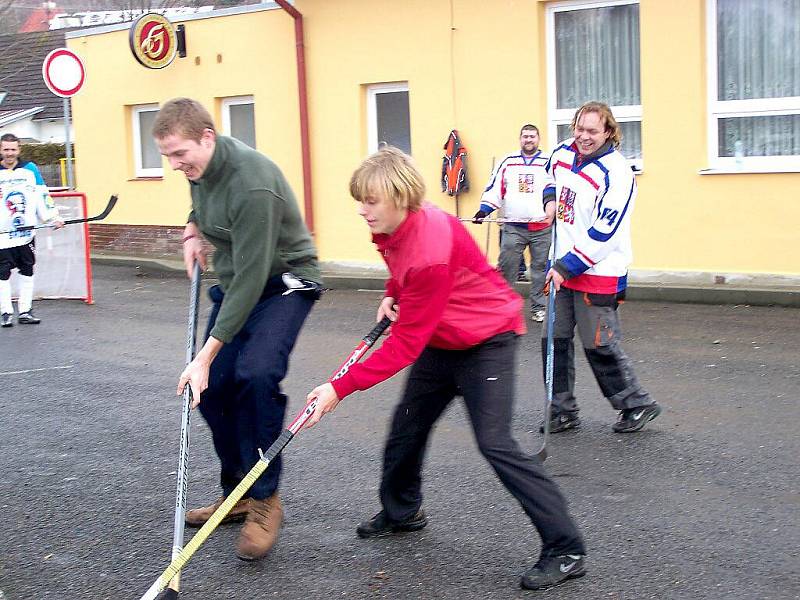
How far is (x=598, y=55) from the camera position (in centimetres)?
1276

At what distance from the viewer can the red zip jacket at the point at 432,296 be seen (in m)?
4.03

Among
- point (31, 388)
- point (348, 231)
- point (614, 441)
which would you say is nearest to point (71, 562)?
point (614, 441)

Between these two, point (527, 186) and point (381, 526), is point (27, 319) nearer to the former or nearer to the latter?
point (527, 186)

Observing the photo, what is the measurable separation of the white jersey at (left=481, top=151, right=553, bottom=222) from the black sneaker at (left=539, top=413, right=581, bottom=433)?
14.2 feet

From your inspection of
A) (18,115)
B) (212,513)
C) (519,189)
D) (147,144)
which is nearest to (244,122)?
(147,144)

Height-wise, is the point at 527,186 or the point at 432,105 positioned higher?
the point at 432,105

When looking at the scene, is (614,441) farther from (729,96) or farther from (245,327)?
(729,96)

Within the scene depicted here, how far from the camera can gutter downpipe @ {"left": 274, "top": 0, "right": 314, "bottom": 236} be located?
14.9 metres

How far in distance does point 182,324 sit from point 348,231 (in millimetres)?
4077

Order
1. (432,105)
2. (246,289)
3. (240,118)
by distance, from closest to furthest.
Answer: (246,289)
(432,105)
(240,118)

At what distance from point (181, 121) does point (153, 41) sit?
41.2 ft

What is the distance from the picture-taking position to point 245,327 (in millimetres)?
4730

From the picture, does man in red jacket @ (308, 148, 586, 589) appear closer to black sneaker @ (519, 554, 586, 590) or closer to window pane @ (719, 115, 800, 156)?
black sneaker @ (519, 554, 586, 590)

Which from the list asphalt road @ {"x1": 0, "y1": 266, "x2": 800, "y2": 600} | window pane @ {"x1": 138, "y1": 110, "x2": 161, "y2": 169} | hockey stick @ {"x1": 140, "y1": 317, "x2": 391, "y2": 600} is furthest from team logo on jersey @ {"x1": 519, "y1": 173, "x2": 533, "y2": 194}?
window pane @ {"x1": 138, "y1": 110, "x2": 161, "y2": 169}
